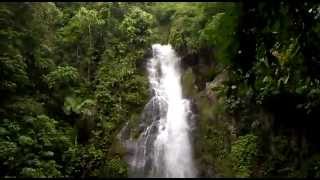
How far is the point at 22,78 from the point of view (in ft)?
35.5

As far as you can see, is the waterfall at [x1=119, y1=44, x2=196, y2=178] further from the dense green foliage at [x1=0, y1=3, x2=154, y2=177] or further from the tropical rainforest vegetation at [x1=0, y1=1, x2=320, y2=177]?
the dense green foliage at [x1=0, y1=3, x2=154, y2=177]

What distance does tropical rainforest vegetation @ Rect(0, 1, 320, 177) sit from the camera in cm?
1031

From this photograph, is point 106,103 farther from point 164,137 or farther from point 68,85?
point 164,137

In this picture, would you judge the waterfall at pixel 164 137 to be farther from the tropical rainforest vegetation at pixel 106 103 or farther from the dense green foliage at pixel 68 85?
the dense green foliage at pixel 68 85

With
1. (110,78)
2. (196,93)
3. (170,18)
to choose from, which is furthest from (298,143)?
(170,18)

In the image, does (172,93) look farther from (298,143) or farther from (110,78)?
(298,143)

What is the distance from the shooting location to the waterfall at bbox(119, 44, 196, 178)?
1175 centimetres

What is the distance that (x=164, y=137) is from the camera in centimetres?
1270

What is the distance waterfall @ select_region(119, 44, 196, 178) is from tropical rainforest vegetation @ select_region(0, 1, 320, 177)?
30 centimetres

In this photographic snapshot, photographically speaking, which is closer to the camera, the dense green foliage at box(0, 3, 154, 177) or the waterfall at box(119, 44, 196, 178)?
the dense green foliage at box(0, 3, 154, 177)

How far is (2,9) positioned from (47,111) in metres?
3.21

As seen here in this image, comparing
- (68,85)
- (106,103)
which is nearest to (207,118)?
(106,103)

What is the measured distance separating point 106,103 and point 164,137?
240 cm

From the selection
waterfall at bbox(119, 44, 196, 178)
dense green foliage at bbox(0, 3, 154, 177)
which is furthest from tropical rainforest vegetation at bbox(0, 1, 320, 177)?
waterfall at bbox(119, 44, 196, 178)
